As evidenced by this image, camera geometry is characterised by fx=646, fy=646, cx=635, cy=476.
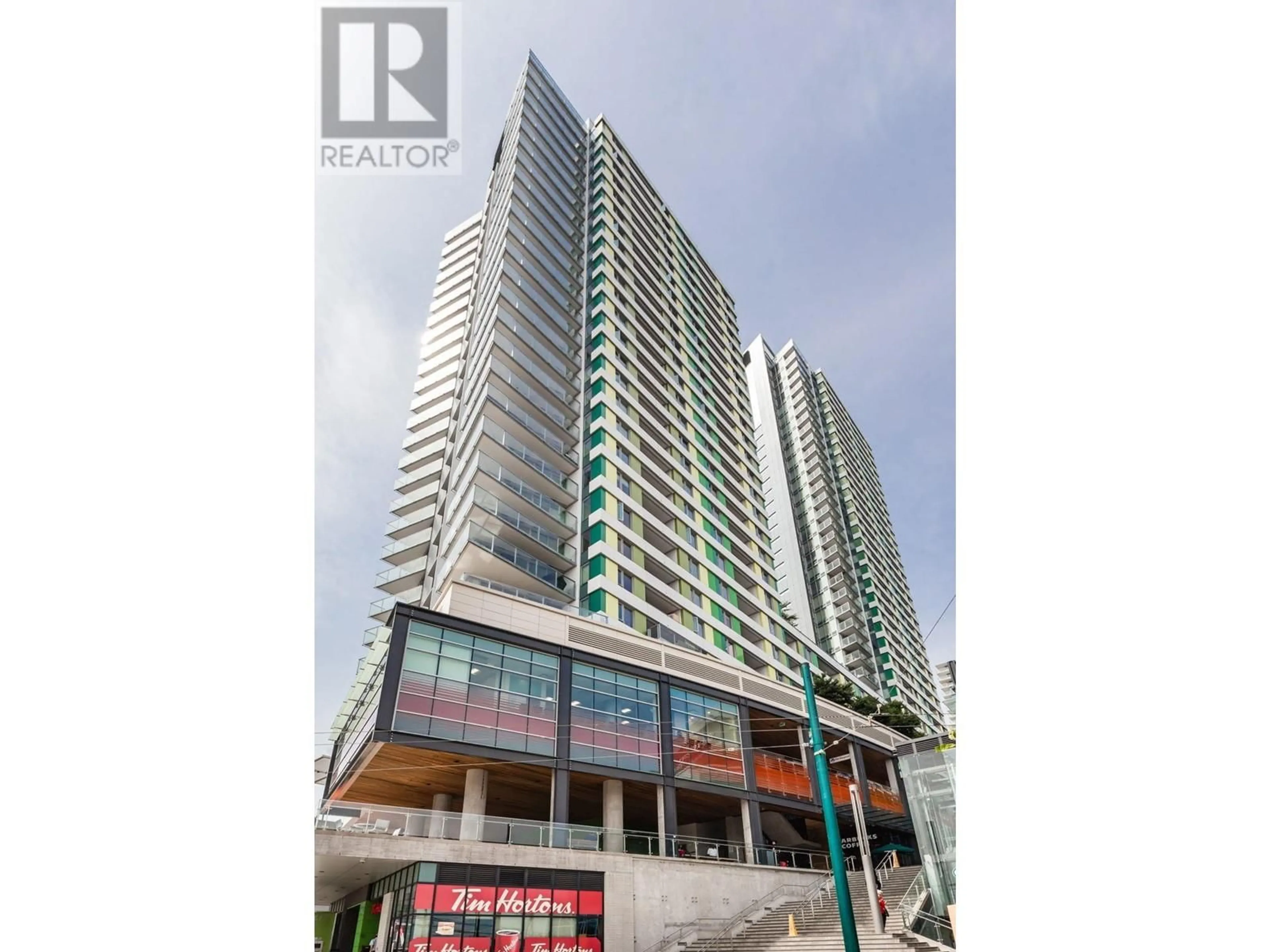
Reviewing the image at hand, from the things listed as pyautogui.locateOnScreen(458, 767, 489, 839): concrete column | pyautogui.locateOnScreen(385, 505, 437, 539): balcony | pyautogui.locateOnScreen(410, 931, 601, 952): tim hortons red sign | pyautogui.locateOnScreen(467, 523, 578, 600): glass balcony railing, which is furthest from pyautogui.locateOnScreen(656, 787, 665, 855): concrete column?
pyautogui.locateOnScreen(385, 505, 437, 539): balcony

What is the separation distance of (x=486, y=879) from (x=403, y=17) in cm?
2110


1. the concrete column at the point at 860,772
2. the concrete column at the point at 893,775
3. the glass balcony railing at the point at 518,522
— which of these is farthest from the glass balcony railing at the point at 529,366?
the concrete column at the point at 893,775

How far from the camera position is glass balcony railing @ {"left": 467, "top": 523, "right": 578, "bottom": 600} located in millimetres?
32594

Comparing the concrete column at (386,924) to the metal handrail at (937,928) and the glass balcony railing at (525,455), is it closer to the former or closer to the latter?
the metal handrail at (937,928)

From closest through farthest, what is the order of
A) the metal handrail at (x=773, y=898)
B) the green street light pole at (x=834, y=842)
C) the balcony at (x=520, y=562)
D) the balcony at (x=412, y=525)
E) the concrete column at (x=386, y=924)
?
the green street light pole at (x=834, y=842), the concrete column at (x=386, y=924), the metal handrail at (x=773, y=898), the balcony at (x=520, y=562), the balcony at (x=412, y=525)

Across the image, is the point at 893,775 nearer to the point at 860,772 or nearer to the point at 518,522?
the point at 860,772

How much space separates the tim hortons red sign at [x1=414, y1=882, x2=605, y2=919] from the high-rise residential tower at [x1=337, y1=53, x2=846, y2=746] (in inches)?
476

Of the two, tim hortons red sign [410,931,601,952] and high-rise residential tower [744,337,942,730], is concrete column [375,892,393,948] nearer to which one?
tim hortons red sign [410,931,601,952]

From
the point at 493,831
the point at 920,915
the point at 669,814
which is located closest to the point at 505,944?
the point at 493,831

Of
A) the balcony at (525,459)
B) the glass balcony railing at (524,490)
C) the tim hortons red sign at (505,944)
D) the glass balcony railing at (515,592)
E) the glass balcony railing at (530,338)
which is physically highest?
the glass balcony railing at (530,338)

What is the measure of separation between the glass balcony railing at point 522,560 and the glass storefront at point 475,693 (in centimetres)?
723

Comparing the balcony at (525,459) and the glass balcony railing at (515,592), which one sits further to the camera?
the balcony at (525,459)

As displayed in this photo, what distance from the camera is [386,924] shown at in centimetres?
1908

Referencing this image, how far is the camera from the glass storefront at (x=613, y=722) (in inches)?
1042
